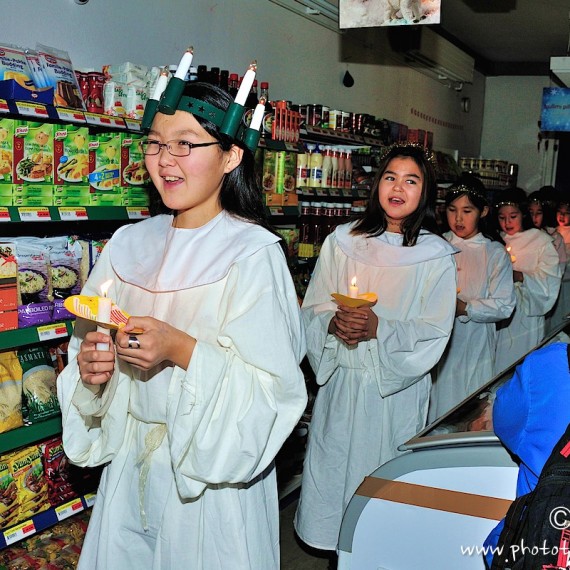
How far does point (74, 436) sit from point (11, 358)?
1.41 metres

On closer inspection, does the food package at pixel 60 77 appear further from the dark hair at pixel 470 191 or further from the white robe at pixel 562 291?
the white robe at pixel 562 291

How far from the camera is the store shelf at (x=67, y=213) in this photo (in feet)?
9.92

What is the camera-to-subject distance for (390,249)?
12.2ft

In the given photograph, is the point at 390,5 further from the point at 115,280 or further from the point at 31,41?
the point at 115,280

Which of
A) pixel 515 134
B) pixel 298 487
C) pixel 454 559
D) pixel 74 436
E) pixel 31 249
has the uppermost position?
pixel 515 134

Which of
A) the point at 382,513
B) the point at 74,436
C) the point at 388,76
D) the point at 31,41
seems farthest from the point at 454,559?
the point at 388,76

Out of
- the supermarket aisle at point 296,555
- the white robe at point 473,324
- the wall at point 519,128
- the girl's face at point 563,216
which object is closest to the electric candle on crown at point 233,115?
the supermarket aisle at point 296,555

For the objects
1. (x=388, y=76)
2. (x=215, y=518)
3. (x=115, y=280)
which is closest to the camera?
(x=215, y=518)

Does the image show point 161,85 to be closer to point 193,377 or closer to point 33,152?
point 193,377

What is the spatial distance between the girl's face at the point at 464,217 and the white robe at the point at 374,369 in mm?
1912

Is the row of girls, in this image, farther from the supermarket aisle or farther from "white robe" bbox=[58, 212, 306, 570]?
"white robe" bbox=[58, 212, 306, 570]

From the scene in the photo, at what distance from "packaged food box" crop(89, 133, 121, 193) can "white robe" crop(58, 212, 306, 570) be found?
1376 mm

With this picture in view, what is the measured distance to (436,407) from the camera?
5480mm

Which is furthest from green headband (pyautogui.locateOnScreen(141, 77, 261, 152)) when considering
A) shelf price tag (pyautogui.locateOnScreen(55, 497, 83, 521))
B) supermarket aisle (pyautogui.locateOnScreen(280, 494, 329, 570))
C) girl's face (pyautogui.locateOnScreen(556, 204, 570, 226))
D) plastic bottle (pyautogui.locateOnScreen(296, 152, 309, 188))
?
girl's face (pyautogui.locateOnScreen(556, 204, 570, 226))
